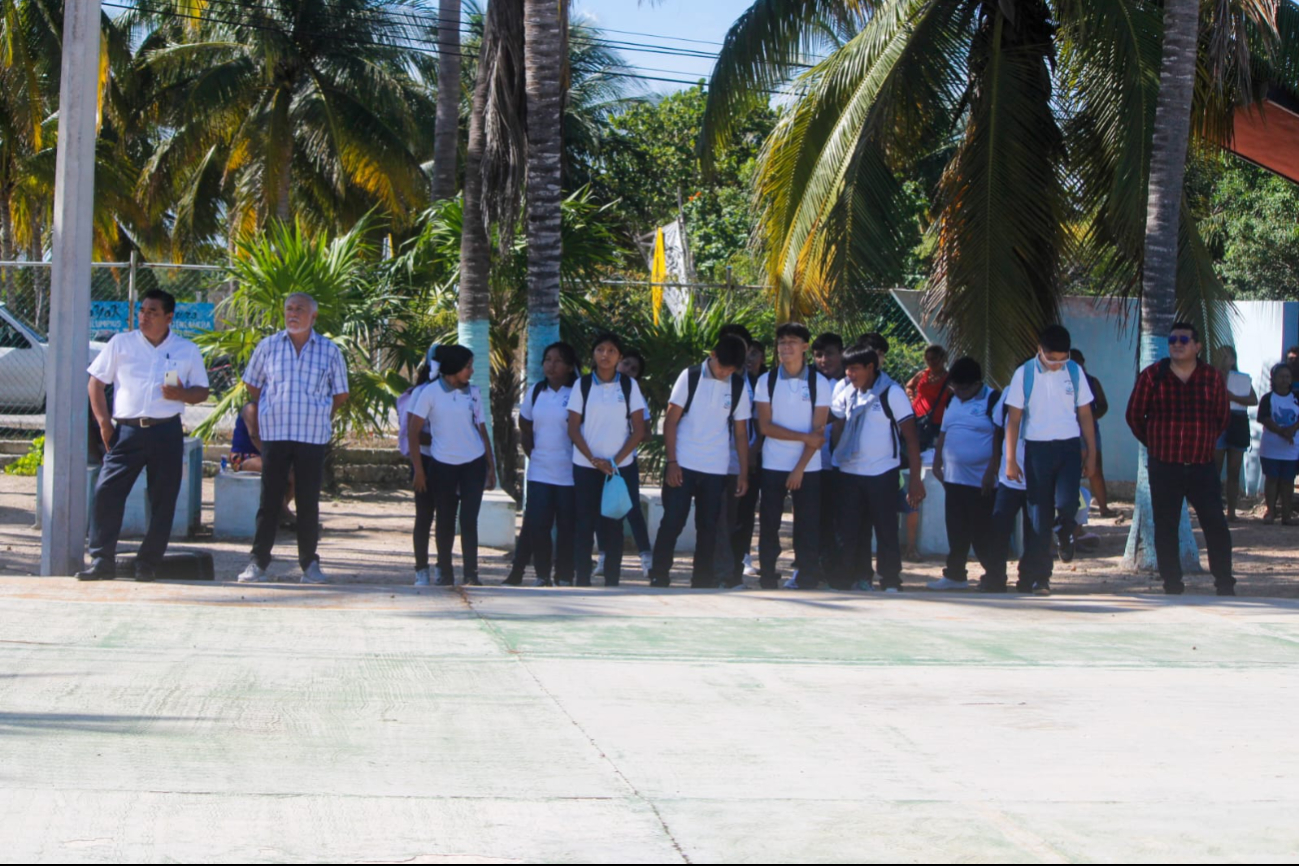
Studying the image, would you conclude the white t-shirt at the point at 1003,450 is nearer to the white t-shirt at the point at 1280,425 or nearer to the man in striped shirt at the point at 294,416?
the man in striped shirt at the point at 294,416

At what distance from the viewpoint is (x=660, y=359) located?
13867mm

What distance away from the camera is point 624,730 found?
5.25 meters

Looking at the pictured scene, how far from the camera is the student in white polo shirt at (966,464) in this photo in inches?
380

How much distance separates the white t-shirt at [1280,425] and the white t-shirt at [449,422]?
9174 millimetres

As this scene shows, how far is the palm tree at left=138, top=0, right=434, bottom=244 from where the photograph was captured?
969 inches

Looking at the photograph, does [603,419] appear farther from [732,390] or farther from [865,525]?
[865,525]

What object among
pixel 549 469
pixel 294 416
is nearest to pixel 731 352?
pixel 549 469

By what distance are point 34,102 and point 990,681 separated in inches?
770

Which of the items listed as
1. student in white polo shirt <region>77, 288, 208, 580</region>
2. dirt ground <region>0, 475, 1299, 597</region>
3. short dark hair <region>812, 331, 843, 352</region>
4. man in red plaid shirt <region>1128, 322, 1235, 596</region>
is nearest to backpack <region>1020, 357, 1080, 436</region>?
man in red plaid shirt <region>1128, 322, 1235, 596</region>

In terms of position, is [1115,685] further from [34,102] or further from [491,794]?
[34,102]

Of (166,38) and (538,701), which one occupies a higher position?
(166,38)

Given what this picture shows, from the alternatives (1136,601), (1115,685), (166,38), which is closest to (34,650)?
(1115,685)

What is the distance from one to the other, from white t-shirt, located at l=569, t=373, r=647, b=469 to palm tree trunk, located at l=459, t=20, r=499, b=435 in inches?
139

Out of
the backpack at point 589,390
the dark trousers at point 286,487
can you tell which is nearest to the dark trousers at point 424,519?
the dark trousers at point 286,487
